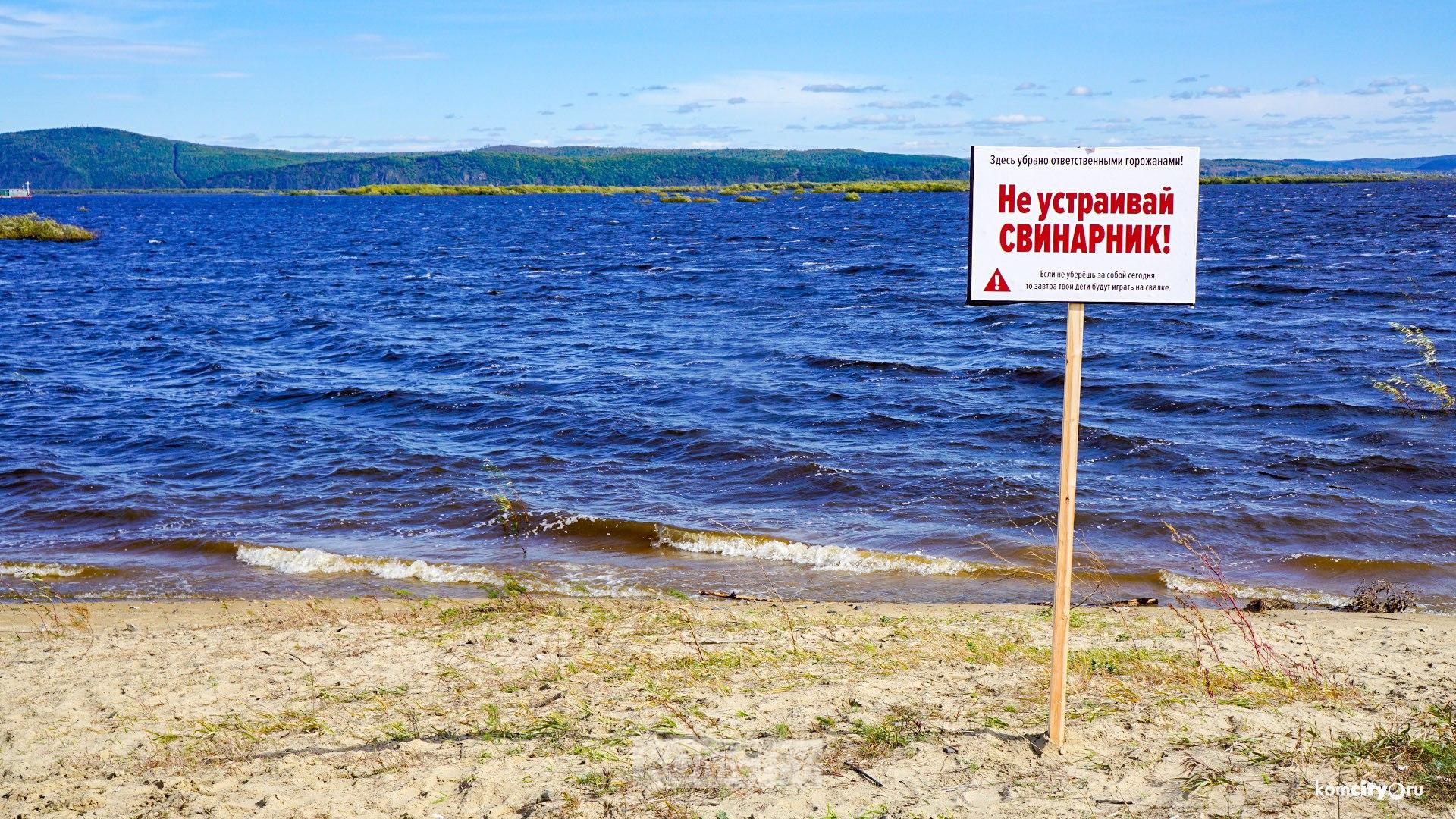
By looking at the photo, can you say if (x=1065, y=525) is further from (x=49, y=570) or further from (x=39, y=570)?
(x=39, y=570)

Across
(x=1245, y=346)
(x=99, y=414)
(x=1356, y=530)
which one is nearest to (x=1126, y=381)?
(x=1245, y=346)

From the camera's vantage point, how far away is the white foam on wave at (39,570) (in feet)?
34.8

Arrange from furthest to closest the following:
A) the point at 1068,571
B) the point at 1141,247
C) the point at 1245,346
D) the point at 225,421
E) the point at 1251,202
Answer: the point at 1251,202 → the point at 1245,346 → the point at 225,421 → the point at 1068,571 → the point at 1141,247

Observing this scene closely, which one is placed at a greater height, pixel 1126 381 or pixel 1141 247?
pixel 1141 247

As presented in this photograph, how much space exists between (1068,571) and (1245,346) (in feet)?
62.4

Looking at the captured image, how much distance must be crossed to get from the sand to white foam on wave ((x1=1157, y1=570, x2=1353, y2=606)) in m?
1.14

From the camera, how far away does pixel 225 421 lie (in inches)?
695

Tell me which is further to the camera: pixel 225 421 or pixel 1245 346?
pixel 1245 346

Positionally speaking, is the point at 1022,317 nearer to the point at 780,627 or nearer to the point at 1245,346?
the point at 1245,346

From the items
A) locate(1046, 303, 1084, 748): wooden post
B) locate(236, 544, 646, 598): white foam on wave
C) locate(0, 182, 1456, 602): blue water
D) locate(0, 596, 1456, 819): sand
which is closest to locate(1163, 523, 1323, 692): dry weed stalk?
locate(0, 596, 1456, 819): sand

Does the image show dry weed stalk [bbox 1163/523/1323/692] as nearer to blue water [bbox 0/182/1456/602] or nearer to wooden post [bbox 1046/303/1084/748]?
blue water [bbox 0/182/1456/602]

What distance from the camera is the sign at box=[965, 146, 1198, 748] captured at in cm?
471

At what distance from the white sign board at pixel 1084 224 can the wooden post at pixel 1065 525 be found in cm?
26

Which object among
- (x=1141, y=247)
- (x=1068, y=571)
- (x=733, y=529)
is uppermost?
(x=1141, y=247)
